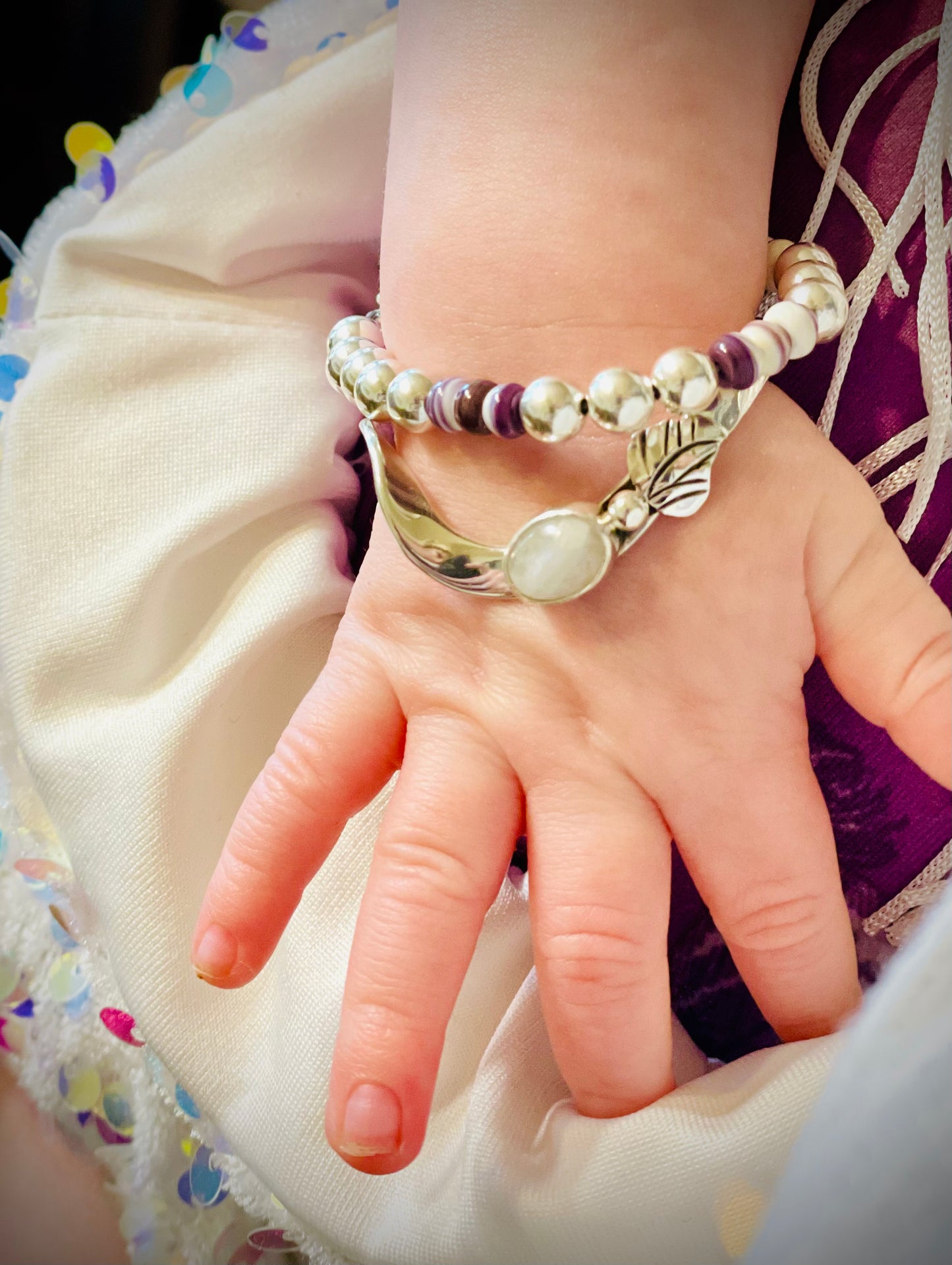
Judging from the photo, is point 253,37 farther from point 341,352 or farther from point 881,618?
point 881,618

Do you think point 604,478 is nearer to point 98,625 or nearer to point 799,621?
point 799,621

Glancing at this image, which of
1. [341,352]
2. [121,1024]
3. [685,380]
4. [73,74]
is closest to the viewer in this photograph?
[685,380]

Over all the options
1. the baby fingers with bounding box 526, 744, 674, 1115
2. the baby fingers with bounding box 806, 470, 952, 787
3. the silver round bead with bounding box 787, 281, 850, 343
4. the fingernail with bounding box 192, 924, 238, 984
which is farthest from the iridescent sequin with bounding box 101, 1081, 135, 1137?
the silver round bead with bounding box 787, 281, 850, 343

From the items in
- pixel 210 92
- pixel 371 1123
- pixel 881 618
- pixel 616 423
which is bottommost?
pixel 371 1123

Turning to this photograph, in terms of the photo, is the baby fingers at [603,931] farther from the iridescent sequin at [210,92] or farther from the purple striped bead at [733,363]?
the iridescent sequin at [210,92]

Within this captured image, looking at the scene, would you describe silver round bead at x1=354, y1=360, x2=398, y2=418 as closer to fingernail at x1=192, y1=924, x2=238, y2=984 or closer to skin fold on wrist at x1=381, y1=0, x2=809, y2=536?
skin fold on wrist at x1=381, y1=0, x2=809, y2=536

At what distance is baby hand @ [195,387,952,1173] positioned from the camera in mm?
469

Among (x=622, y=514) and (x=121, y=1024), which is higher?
(x=622, y=514)

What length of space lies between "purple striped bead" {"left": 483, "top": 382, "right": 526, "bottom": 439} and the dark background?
62cm

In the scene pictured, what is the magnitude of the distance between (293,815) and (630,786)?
196 mm

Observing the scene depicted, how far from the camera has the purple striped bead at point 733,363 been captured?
433 millimetres

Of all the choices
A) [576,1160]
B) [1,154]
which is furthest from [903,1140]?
[1,154]

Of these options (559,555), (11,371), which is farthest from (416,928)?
(11,371)

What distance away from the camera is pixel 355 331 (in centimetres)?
56
